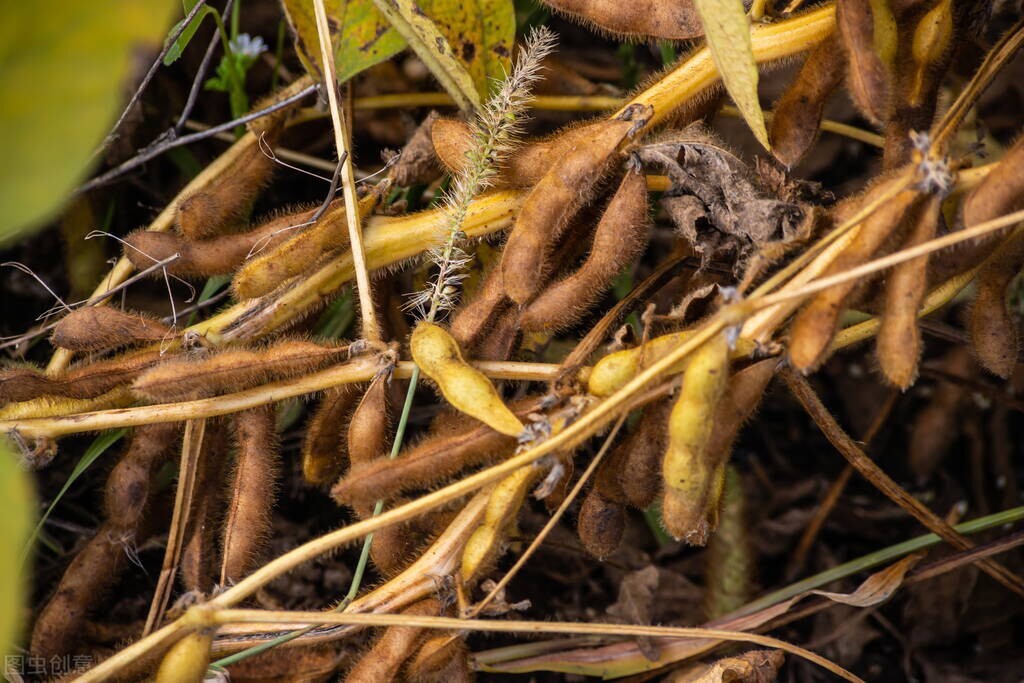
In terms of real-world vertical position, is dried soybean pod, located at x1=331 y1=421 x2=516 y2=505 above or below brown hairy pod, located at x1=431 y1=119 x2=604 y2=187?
below

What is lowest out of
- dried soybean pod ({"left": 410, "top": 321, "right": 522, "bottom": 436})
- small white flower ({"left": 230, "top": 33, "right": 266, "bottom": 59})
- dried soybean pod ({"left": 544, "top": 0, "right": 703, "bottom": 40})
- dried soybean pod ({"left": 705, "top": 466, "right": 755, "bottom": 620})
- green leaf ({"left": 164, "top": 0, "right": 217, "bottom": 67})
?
dried soybean pod ({"left": 705, "top": 466, "right": 755, "bottom": 620})

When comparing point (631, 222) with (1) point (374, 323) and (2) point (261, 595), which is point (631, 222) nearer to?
(1) point (374, 323)

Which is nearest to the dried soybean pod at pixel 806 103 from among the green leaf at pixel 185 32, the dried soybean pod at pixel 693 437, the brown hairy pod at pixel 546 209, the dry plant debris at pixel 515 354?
the dry plant debris at pixel 515 354

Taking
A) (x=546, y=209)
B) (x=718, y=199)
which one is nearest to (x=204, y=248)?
(x=546, y=209)

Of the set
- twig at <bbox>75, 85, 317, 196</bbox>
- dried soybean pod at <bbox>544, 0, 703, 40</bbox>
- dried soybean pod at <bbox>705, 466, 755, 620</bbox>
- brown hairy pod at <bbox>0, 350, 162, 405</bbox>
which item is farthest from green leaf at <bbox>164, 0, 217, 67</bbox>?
dried soybean pod at <bbox>705, 466, 755, 620</bbox>

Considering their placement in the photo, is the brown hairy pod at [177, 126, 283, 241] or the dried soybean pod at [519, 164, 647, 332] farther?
the brown hairy pod at [177, 126, 283, 241]

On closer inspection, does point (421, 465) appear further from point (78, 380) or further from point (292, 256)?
point (78, 380)

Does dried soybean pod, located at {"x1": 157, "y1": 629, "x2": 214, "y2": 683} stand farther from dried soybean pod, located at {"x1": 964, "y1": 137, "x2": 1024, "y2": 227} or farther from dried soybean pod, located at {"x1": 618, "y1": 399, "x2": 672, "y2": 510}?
dried soybean pod, located at {"x1": 964, "y1": 137, "x2": 1024, "y2": 227}

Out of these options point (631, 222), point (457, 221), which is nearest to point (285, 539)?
point (457, 221)
